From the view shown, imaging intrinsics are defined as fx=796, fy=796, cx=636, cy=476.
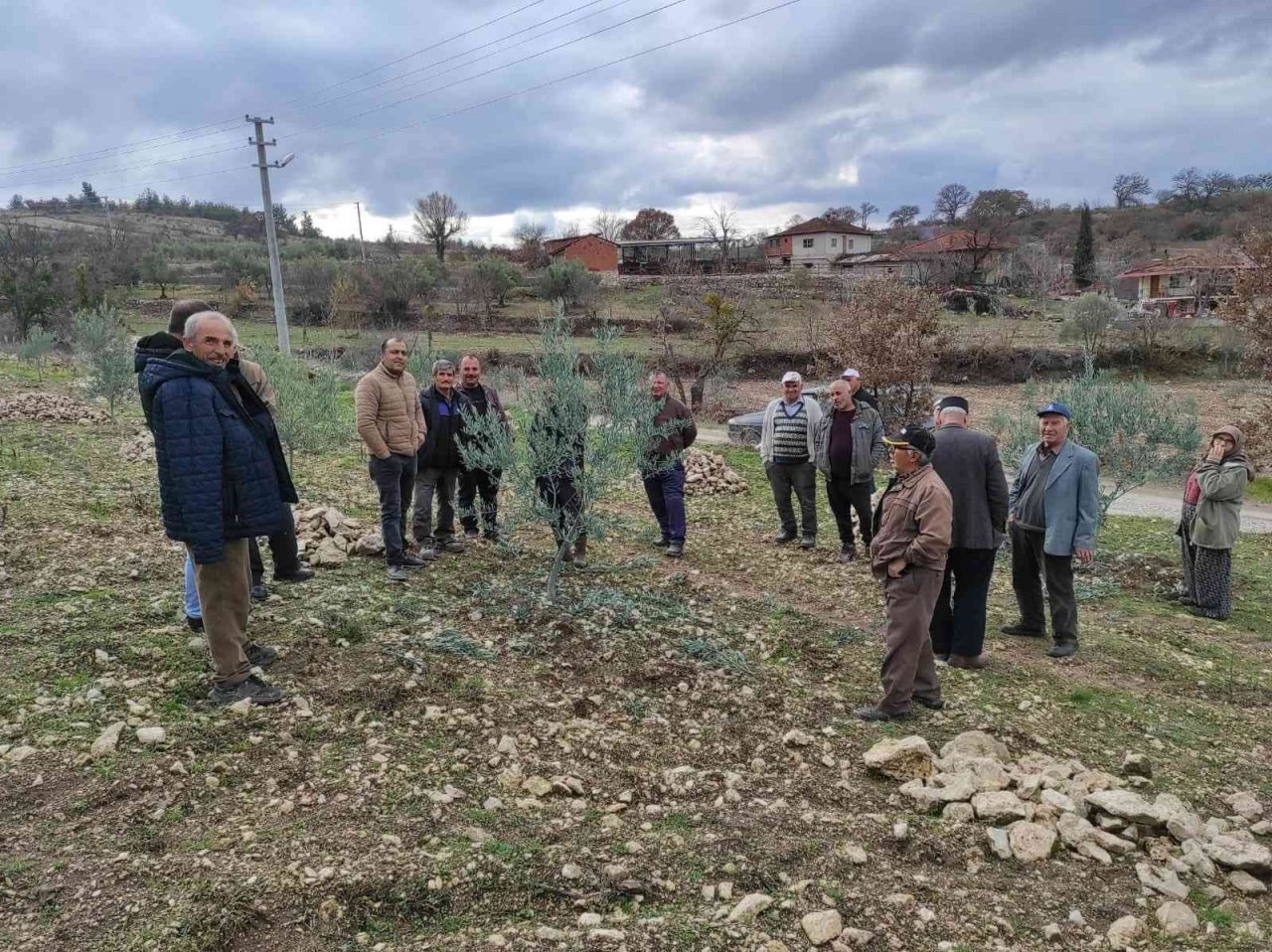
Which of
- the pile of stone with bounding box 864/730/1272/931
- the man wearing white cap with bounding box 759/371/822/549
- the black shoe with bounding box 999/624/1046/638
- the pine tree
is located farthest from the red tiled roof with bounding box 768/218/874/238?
the pile of stone with bounding box 864/730/1272/931

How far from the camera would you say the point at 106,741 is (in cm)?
356

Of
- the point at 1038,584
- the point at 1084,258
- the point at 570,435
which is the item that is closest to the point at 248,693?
the point at 570,435

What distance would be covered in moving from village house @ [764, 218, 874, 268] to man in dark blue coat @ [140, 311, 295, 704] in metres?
62.7

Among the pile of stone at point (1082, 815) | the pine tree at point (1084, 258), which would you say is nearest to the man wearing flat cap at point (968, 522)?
the pile of stone at point (1082, 815)

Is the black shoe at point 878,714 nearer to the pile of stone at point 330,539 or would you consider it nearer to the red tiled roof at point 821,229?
the pile of stone at point 330,539

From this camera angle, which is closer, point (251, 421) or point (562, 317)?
point (251, 421)

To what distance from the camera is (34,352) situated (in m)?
21.5

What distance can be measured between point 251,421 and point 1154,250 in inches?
3005

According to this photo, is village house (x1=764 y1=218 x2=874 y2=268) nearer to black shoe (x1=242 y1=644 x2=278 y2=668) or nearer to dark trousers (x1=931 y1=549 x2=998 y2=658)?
dark trousers (x1=931 y1=549 x2=998 y2=658)

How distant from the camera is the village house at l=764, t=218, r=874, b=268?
210ft

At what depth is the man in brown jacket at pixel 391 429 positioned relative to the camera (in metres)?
5.84

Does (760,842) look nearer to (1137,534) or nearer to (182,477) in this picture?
(182,477)

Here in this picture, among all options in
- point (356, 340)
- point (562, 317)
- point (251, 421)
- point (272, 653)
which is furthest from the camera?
point (356, 340)

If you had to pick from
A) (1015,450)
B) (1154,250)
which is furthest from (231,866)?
(1154,250)
